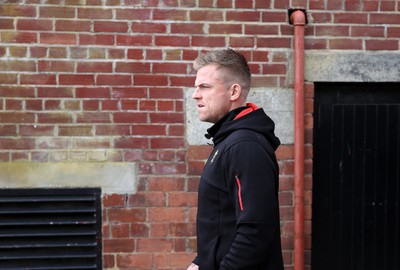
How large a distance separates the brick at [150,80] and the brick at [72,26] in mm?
503

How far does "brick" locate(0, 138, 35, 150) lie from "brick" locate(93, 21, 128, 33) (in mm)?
955

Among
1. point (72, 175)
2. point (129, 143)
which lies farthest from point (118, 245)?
point (129, 143)

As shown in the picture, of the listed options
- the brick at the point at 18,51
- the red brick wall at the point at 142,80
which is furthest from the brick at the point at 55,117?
the brick at the point at 18,51

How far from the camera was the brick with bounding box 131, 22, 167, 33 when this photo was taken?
3975 millimetres

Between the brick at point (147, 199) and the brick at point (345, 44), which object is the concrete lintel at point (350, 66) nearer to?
the brick at point (345, 44)

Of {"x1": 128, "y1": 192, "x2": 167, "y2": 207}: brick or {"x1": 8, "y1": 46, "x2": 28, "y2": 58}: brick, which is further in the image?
{"x1": 128, "y1": 192, "x2": 167, "y2": 207}: brick

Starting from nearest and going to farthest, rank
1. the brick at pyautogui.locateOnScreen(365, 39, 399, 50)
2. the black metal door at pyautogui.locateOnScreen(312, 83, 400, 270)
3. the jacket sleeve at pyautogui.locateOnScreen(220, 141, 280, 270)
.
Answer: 1. the jacket sleeve at pyautogui.locateOnScreen(220, 141, 280, 270)
2. the brick at pyautogui.locateOnScreen(365, 39, 399, 50)
3. the black metal door at pyautogui.locateOnScreen(312, 83, 400, 270)

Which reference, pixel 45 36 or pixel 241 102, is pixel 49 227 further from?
pixel 241 102

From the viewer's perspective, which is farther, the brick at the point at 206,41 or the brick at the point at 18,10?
the brick at the point at 206,41

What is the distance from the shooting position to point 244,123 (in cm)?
246

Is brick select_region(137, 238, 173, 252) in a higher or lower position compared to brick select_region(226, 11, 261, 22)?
lower

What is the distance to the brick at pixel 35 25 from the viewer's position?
3.91 m

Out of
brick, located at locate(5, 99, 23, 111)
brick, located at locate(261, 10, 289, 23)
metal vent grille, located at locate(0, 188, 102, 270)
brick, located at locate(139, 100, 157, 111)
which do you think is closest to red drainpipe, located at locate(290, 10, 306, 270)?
brick, located at locate(261, 10, 289, 23)

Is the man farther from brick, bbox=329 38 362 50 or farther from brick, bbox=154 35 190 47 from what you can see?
brick, bbox=329 38 362 50
